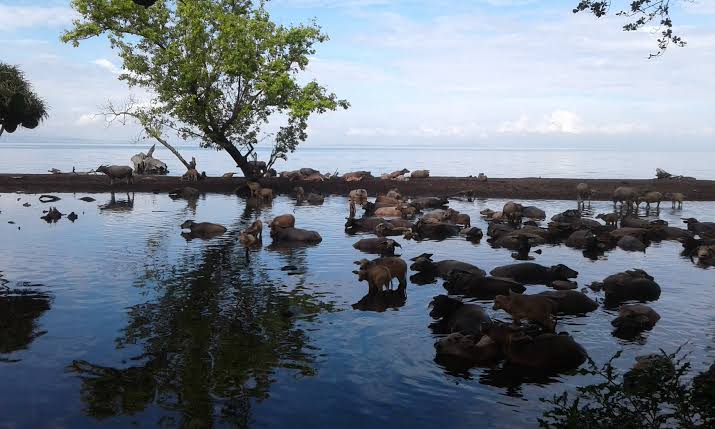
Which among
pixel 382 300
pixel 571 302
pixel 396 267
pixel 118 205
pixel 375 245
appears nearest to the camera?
pixel 571 302

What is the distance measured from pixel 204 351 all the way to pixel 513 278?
8.56m

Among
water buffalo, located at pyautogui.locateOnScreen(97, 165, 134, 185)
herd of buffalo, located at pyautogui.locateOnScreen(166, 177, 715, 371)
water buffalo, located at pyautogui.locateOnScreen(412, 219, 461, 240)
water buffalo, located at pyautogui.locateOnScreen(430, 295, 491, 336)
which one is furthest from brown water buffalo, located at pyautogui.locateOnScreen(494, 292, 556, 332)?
water buffalo, located at pyautogui.locateOnScreen(97, 165, 134, 185)

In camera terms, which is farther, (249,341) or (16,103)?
(16,103)

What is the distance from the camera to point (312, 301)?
44.0ft

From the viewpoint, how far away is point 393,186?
4131 centimetres

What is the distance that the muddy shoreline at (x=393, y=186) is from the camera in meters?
39.6

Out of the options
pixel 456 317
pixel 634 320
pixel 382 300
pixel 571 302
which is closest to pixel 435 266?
pixel 382 300

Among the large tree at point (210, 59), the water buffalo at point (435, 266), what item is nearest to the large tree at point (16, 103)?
the large tree at point (210, 59)

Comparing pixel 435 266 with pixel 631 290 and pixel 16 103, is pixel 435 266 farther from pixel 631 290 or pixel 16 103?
pixel 16 103

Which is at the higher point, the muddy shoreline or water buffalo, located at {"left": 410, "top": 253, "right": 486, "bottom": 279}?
the muddy shoreline

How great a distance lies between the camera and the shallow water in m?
8.09

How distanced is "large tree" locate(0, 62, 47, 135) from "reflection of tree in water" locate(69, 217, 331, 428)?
77.1 feet

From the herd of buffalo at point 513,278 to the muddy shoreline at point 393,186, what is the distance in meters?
10.5

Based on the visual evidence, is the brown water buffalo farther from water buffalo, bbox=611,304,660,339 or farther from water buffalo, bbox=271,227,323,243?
water buffalo, bbox=271,227,323,243
